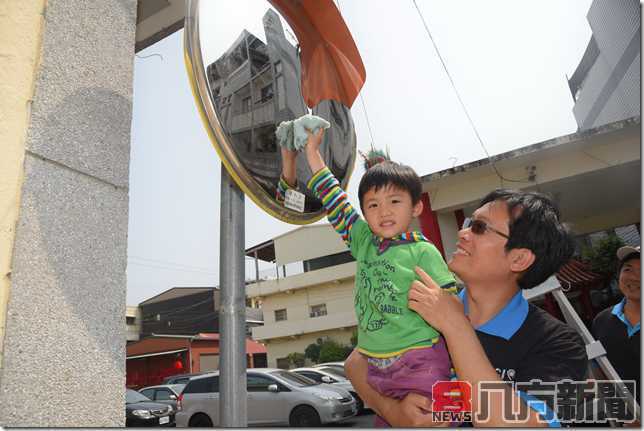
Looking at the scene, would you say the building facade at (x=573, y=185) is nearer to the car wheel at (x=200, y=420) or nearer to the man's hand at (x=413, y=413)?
the car wheel at (x=200, y=420)

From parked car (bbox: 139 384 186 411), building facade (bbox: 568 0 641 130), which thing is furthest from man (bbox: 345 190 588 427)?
parked car (bbox: 139 384 186 411)

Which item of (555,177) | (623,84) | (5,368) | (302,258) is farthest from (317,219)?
(302,258)

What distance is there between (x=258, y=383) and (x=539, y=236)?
8.23 m

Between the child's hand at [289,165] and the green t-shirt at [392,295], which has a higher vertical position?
the child's hand at [289,165]

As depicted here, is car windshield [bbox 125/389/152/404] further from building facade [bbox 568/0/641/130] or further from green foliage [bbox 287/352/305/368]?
green foliage [bbox 287/352/305/368]

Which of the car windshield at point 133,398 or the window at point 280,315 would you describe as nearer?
the car windshield at point 133,398

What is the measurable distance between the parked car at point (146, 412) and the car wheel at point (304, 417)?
3.00 m

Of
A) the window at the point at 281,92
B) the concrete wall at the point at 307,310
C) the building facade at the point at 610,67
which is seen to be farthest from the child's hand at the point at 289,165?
the concrete wall at the point at 307,310

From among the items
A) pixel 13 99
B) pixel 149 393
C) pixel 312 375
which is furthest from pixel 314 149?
pixel 149 393

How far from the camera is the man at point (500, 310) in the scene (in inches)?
43.0

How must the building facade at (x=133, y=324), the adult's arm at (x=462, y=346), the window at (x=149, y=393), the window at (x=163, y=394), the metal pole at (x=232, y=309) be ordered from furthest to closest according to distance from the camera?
the building facade at (x=133, y=324)
the window at (x=149, y=393)
the window at (x=163, y=394)
the metal pole at (x=232, y=309)
the adult's arm at (x=462, y=346)

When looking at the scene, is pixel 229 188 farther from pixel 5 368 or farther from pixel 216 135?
pixel 5 368

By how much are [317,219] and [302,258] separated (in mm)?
24657

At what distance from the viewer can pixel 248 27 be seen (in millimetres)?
1723
